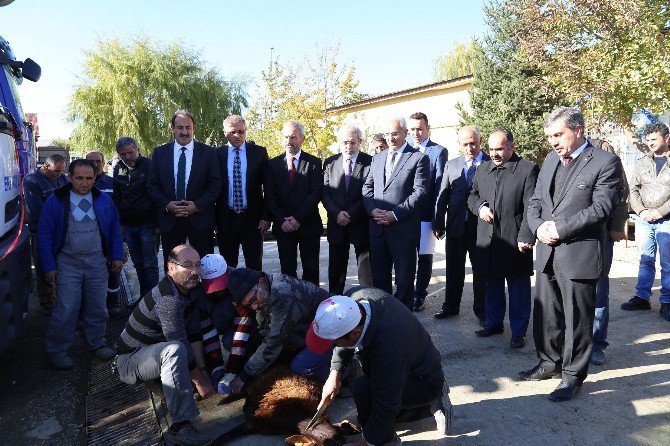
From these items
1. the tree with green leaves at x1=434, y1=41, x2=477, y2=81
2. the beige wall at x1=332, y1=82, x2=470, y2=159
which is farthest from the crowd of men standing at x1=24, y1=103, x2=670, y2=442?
the tree with green leaves at x1=434, y1=41, x2=477, y2=81

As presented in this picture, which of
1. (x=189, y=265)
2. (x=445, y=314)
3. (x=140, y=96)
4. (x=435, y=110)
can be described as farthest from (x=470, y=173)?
(x=140, y=96)

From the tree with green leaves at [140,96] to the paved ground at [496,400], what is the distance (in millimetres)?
19923

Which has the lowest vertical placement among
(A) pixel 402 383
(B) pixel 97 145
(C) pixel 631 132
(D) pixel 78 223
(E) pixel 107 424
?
(E) pixel 107 424

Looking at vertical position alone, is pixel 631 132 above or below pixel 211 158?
above

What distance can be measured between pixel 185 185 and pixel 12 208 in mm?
1574

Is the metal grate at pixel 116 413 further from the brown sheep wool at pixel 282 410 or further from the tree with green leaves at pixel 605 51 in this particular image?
the tree with green leaves at pixel 605 51

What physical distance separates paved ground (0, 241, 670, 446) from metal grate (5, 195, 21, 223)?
138 centimetres

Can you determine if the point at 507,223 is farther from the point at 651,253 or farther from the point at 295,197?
the point at 651,253

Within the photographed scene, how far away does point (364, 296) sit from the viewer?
2871mm

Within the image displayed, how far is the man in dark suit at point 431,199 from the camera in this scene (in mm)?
5469

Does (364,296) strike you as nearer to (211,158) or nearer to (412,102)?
(211,158)

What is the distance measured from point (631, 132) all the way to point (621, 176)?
10.4m

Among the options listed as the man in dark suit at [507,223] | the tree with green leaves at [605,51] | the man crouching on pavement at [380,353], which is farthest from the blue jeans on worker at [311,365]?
the tree with green leaves at [605,51]

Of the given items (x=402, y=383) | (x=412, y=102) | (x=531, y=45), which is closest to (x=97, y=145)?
(x=412, y=102)
